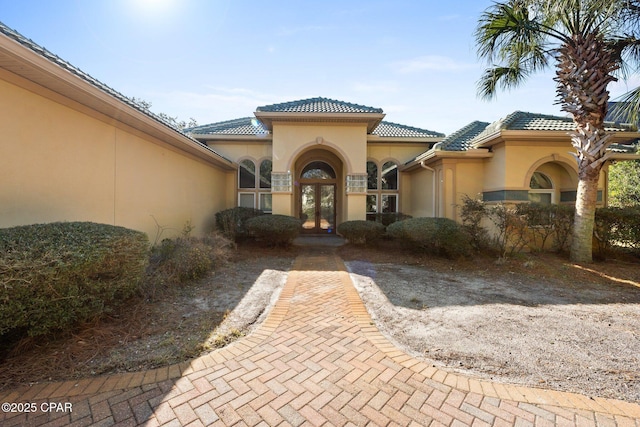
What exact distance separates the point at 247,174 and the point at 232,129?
2464mm

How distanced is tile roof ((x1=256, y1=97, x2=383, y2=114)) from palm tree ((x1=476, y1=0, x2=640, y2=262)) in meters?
4.24

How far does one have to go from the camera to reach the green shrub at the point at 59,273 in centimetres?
268

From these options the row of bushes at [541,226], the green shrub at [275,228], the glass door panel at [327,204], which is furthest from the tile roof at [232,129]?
the row of bushes at [541,226]

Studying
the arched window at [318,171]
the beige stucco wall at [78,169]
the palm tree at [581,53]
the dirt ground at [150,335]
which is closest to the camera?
the dirt ground at [150,335]

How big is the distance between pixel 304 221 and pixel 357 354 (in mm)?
10925

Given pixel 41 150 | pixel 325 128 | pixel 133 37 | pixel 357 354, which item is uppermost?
pixel 133 37

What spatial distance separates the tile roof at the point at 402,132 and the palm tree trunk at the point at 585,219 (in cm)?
701

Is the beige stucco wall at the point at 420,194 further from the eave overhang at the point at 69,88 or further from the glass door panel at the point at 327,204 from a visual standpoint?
the eave overhang at the point at 69,88

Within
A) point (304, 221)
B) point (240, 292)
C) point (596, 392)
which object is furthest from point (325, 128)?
point (596, 392)

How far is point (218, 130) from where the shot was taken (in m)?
13.3

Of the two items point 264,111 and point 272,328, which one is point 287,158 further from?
point 272,328

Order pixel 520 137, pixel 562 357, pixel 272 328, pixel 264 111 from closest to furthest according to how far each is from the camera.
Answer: pixel 562 357 < pixel 272 328 < pixel 520 137 < pixel 264 111

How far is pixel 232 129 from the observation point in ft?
44.1

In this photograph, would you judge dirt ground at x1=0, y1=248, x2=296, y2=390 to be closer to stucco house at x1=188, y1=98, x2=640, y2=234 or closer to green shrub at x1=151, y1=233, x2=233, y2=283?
green shrub at x1=151, y1=233, x2=233, y2=283
